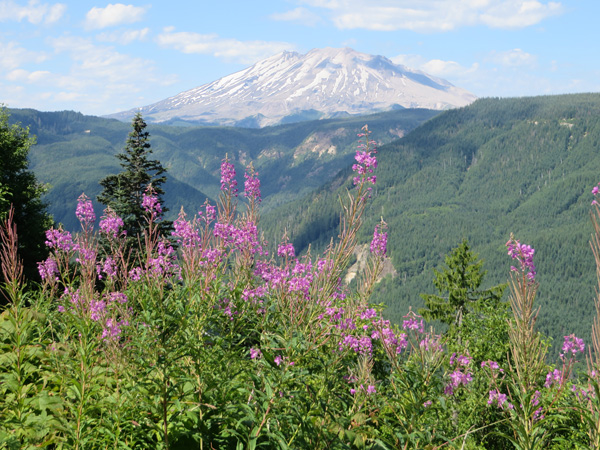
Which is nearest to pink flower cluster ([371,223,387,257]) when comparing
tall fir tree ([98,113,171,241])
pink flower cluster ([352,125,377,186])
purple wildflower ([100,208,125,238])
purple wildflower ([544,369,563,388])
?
pink flower cluster ([352,125,377,186])

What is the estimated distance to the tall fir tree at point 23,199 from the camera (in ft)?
83.1

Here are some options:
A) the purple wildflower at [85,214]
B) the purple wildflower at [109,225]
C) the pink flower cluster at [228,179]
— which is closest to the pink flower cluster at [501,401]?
the pink flower cluster at [228,179]

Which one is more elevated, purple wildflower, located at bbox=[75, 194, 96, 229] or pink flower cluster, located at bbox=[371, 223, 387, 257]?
purple wildflower, located at bbox=[75, 194, 96, 229]

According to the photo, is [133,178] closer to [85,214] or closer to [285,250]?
[85,214]

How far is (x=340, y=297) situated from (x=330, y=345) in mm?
1794

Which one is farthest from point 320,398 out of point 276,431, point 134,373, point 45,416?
point 45,416

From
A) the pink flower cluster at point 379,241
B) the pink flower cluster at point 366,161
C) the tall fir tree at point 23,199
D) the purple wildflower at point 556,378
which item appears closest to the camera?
the purple wildflower at point 556,378

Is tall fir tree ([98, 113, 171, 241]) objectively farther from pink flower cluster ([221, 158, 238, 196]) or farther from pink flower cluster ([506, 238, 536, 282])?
pink flower cluster ([506, 238, 536, 282])

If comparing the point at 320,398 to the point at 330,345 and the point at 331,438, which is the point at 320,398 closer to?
the point at 331,438

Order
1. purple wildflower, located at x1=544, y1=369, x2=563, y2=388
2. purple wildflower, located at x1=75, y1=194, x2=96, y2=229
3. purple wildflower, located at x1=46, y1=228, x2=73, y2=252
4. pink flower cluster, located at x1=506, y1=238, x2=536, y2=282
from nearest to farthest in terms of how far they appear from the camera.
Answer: pink flower cluster, located at x1=506, y1=238, x2=536, y2=282 < purple wildflower, located at x1=544, y1=369, x2=563, y2=388 < purple wildflower, located at x1=75, y1=194, x2=96, y2=229 < purple wildflower, located at x1=46, y1=228, x2=73, y2=252

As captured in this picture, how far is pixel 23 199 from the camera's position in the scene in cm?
2706

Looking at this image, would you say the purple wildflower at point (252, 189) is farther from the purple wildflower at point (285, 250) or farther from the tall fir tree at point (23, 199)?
the tall fir tree at point (23, 199)

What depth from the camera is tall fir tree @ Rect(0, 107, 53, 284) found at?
25.3 metres

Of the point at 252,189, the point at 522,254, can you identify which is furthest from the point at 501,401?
the point at 252,189
